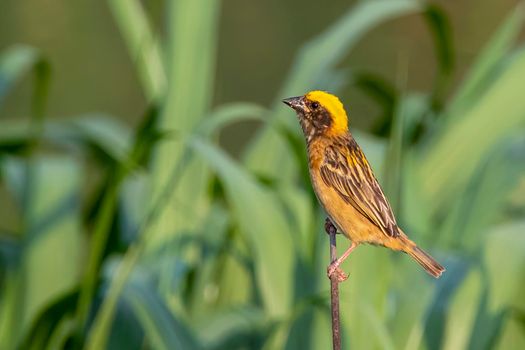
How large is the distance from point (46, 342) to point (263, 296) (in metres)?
0.52

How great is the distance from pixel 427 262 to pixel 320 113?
303 mm

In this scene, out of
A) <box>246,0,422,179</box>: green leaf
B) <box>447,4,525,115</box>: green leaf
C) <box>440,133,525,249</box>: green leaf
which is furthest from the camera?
<box>447,4,525,115</box>: green leaf

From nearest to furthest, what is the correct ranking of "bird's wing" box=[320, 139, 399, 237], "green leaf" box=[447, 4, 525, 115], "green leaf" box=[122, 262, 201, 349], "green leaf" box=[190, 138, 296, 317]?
1. "bird's wing" box=[320, 139, 399, 237]
2. "green leaf" box=[122, 262, 201, 349]
3. "green leaf" box=[190, 138, 296, 317]
4. "green leaf" box=[447, 4, 525, 115]

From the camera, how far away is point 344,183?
2348 mm

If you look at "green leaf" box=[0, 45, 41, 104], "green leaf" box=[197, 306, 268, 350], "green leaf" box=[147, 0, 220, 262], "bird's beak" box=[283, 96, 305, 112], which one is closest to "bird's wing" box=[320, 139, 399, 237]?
"bird's beak" box=[283, 96, 305, 112]

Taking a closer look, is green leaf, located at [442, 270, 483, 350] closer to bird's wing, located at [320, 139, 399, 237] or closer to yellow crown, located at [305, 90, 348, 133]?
bird's wing, located at [320, 139, 399, 237]

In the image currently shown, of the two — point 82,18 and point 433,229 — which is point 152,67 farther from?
point 82,18

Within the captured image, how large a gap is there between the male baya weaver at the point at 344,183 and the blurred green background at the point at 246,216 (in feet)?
0.16

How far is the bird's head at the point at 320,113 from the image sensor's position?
2238 millimetres

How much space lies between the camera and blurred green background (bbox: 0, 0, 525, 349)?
9.23 feet

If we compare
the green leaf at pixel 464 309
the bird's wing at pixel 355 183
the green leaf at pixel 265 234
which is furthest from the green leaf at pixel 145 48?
the bird's wing at pixel 355 183

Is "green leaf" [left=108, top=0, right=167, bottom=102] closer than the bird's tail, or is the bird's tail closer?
the bird's tail

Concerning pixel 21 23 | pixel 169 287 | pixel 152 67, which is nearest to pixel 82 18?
pixel 21 23

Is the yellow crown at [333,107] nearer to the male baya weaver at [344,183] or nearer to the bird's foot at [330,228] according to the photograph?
the male baya weaver at [344,183]
